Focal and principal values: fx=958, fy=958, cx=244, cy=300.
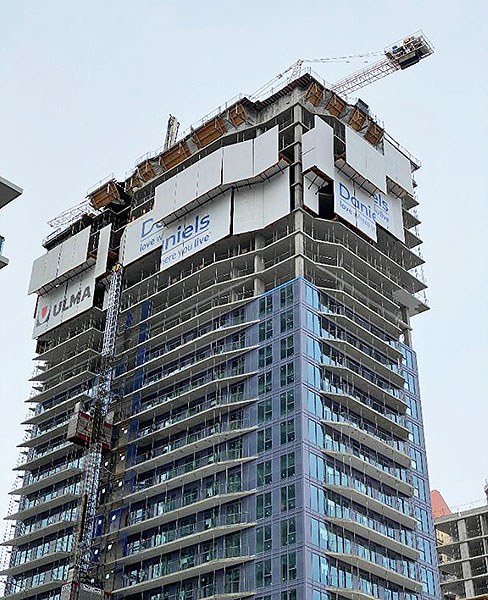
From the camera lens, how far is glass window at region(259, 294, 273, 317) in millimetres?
99963

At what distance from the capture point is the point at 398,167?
120062 millimetres

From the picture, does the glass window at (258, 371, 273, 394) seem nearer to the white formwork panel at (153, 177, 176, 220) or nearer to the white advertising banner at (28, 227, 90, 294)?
the white formwork panel at (153, 177, 176, 220)

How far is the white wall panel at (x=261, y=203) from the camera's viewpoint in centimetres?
10569

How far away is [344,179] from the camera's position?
358ft

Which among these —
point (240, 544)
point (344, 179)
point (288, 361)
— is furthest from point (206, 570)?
point (344, 179)

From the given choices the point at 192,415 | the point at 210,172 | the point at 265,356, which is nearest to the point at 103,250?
the point at 210,172

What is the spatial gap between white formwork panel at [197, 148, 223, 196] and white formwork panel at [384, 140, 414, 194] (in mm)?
21205

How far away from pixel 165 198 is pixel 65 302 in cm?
2162

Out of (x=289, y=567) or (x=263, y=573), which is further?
(x=263, y=573)

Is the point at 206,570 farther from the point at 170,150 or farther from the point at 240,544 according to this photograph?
the point at 170,150

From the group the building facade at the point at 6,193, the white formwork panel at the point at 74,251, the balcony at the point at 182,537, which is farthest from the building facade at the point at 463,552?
the building facade at the point at 6,193

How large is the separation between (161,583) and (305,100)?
188ft

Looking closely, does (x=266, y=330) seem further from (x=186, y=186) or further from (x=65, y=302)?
(x=65, y=302)

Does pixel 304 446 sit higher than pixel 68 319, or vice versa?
pixel 68 319
